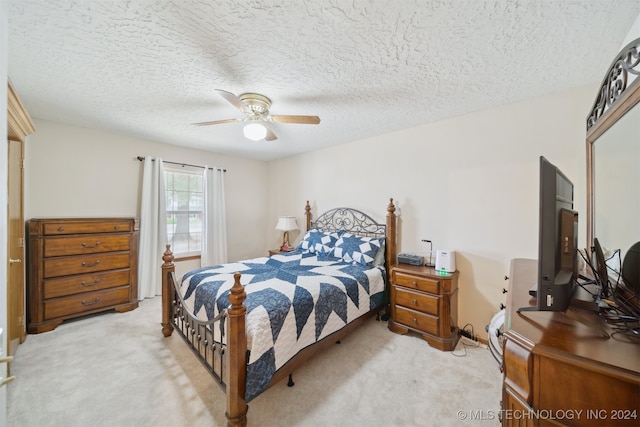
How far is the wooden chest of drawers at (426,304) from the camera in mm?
2242

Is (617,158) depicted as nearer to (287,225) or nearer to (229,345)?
(229,345)

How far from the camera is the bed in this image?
143cm

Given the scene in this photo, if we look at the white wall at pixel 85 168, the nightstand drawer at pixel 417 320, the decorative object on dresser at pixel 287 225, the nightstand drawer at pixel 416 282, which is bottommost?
the nightstand drawer at pixel 417 320

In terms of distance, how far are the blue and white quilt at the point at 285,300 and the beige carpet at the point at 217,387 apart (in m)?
0.30

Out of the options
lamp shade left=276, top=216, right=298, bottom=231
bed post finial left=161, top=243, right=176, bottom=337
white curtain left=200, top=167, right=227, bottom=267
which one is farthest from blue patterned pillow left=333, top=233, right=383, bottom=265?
white curtain left=200, top=167, right=227, bottom=267

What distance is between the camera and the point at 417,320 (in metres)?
2.39

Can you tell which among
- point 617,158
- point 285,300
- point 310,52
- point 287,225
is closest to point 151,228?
point 287,225

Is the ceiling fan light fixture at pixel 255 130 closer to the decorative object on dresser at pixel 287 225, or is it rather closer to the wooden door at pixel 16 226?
the wooden door at pixel 16 226

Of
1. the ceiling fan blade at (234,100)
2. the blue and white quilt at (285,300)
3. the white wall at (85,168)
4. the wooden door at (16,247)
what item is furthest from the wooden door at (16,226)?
the ceiling fan blade at (234,100)

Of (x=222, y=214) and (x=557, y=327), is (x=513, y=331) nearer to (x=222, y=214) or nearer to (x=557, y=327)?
(x=557, y=327)

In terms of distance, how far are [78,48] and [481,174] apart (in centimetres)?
341

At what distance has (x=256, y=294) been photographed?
1.81 meters

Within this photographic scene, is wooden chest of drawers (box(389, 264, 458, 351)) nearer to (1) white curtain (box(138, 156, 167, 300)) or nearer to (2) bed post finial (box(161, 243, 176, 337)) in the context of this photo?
(2) bed post finial (box(161, 243, 176, 337))

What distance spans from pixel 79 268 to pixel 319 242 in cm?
286
